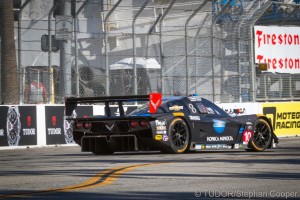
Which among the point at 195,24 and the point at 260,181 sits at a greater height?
the point at 195,24

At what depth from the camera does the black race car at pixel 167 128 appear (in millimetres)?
14547

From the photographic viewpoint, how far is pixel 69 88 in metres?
22.1

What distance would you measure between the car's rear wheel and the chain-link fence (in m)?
7.06

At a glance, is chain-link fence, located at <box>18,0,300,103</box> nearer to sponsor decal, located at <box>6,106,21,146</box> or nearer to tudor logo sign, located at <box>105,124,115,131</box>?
sponsor decal, located at <box>6,106,21,146</box>

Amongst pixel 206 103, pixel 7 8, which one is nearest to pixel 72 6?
pixel 7 8

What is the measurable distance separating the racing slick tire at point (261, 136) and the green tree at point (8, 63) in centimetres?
729

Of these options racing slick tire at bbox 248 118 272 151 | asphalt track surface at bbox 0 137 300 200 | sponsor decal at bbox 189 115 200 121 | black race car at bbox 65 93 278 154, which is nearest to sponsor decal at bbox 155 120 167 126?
black race car at bbox 65 93 278 154

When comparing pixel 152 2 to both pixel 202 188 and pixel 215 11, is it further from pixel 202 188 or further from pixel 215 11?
pixel 202 188

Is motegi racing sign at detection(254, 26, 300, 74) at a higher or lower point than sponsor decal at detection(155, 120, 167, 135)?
higher

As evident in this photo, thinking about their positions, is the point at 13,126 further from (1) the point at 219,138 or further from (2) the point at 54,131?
(1) the point at 219,138

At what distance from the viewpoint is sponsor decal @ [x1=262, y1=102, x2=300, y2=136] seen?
84.4 feet

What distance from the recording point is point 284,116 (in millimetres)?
25984

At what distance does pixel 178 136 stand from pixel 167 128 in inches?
15.3

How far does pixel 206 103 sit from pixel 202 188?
7.51 m
